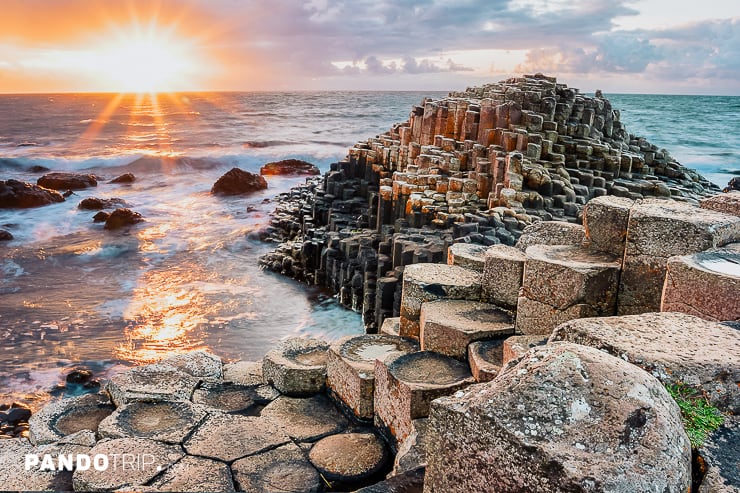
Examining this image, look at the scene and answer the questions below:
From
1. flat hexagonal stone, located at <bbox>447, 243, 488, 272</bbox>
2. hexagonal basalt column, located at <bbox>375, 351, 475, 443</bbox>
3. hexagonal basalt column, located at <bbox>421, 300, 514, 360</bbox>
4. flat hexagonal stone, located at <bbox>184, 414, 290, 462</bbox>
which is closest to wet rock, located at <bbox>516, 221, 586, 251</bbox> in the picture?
flat hexagonal stone, located at <bbox>447, 243, 488, 272</bbox>

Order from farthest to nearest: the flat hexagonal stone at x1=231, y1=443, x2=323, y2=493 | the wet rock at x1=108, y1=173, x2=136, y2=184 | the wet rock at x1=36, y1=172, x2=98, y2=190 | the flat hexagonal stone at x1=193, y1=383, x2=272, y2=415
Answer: the wet rock at x1=108, y1=173, x2=136, y2=184 < the wet rock at x1=36, y1=172, x2=98, y2=190 < the flat hexagonal stone at x1=193, y1=383, x2=272, y2=415 < the flat hexagonal stone at x1=231, y1=443, x2=323, y2=493

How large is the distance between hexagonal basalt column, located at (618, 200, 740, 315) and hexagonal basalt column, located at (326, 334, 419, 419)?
6.08 feet

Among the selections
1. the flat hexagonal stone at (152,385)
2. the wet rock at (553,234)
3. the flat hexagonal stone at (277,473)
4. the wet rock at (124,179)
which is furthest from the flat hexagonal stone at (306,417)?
the wet rock at (124,179)

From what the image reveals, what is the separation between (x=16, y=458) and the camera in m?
4.40

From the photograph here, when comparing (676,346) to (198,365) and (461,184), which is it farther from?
(461,184)

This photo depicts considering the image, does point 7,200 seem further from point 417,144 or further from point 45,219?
point 417,144

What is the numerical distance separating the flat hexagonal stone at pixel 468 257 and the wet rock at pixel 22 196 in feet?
64.3

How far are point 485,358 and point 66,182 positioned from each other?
25177mm

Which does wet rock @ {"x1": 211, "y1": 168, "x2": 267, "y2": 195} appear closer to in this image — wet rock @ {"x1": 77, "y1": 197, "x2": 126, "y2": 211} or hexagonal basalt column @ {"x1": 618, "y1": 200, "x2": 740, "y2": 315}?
wet rock @ {"x1": 77, "y1": 197, "x2": 126, "y2": 211}

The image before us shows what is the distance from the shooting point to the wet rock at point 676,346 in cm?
245

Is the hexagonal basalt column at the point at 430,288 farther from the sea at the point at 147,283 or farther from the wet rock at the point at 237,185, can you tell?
the wet rock at the point at 237,185

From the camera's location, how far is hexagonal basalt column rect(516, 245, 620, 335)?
160 inches

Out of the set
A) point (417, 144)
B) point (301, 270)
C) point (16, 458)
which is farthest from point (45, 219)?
point (16, 458)

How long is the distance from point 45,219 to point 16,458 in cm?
1688
